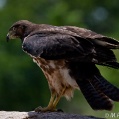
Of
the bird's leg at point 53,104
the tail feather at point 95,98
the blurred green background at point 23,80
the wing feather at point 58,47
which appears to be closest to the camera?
the tail feather at point 95,98

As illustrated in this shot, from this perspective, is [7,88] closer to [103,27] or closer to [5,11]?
[5,11]

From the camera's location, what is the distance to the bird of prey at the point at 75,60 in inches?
421

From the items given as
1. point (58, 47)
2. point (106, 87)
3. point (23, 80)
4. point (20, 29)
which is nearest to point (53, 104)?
point (58, 47)

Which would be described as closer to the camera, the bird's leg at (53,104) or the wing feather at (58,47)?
the wing feather at (58,47)

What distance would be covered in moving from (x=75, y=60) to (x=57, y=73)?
476 mm

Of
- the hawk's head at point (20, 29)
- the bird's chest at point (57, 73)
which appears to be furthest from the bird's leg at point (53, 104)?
the hawk's head at point (20, 29)

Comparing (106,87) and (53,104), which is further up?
(106,87)

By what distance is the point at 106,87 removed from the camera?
10.7 m

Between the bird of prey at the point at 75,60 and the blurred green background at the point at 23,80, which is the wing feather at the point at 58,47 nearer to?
the bird of prey at the point at 75,60

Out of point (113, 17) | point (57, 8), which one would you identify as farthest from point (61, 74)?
point (113, 17)

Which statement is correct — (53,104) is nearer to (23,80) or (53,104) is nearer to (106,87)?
(106,87)

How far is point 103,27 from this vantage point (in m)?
39.9

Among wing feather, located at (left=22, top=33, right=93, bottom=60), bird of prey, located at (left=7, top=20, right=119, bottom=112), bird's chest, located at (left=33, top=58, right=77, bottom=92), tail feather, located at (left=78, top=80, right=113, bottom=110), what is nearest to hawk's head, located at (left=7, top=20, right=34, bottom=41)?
bird of prey, located at (left=7, top=20, right=119, bottom=112)

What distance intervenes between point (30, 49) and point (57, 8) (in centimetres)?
2639
